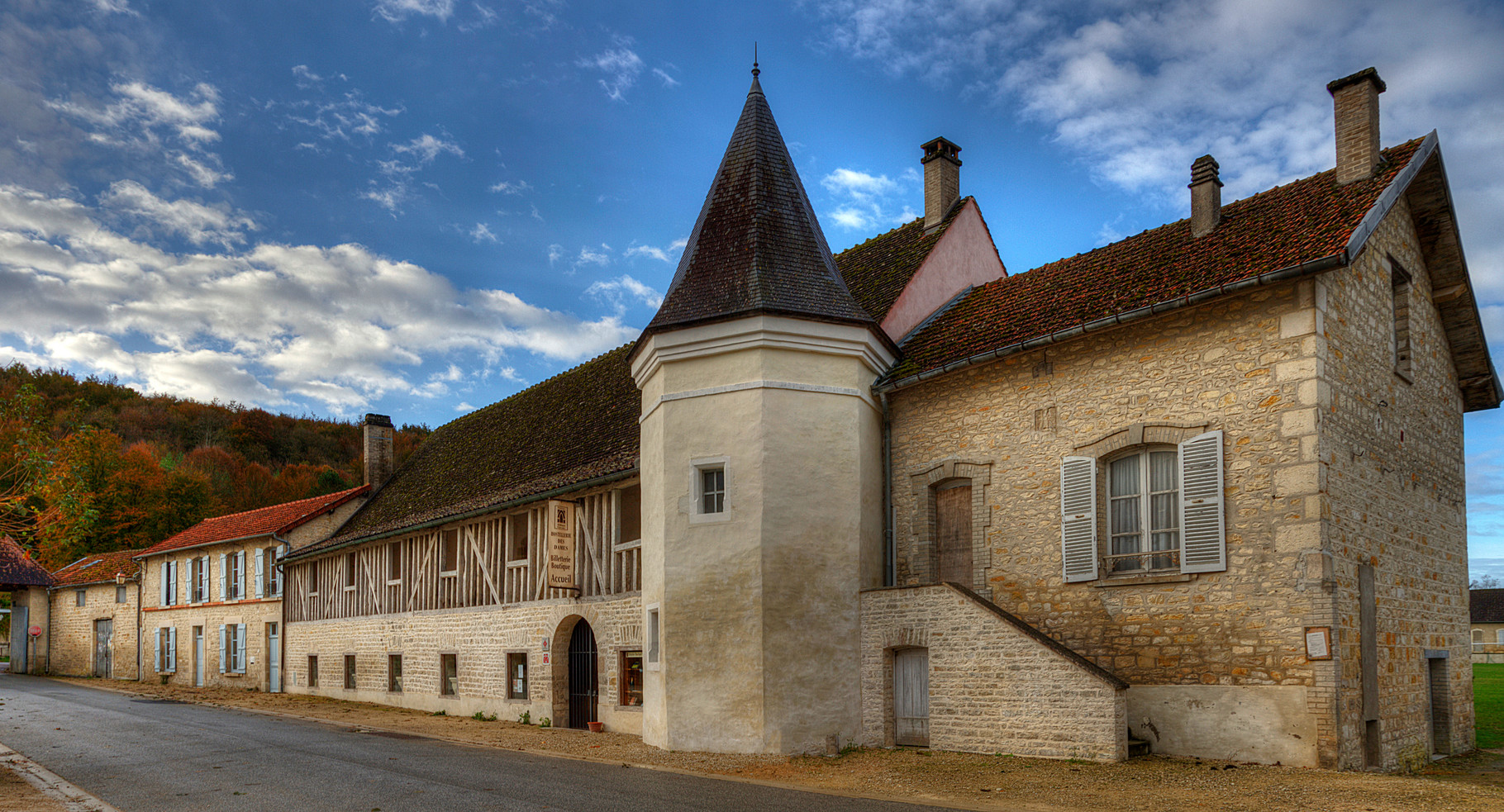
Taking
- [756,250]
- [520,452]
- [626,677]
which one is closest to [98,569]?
[520,452]

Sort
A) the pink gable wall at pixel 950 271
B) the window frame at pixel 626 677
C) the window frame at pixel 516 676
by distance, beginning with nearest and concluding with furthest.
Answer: the pink gable wall at pixel 950 271
the window frame at pixel 626 677
the window frame at pixel 516 676

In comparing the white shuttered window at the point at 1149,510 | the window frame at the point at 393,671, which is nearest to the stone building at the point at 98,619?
the window frame at the point at 393,671

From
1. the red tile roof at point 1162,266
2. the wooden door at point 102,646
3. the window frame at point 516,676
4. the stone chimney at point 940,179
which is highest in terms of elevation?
the stone chimney at point 940,179

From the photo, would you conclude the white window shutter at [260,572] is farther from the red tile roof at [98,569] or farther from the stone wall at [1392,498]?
the stone wall at [1392,498]

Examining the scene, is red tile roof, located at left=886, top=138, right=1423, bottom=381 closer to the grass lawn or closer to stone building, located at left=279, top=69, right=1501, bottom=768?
stone building, located at left=279, top=69, right=1501, bottom=768

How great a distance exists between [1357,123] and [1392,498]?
13.7ft

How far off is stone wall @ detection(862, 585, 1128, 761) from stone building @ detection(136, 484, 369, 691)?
1952 cm

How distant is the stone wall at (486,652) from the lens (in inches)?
612

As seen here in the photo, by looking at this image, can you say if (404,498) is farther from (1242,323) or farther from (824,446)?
(1242,323)

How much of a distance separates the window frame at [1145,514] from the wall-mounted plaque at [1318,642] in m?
1.36

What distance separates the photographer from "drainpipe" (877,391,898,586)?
1346cm

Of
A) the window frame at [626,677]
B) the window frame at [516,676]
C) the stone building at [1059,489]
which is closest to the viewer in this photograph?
the stone building at [1059,489]

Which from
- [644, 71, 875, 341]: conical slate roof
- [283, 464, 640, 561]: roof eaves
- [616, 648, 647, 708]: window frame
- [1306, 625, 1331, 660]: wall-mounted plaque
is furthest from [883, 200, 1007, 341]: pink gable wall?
[1306, 625, 1331, 660]: wall-mounted plaque

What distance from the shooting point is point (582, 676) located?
55.0ft
